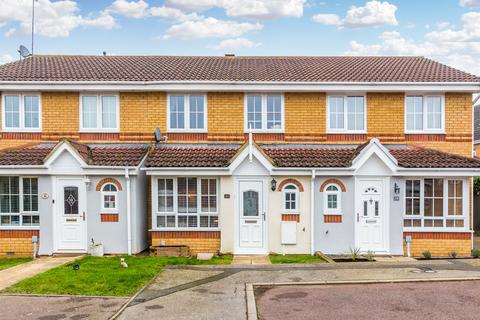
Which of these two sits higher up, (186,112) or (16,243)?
(186,112)

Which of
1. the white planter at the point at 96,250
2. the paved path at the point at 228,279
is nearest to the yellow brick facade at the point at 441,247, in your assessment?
the paved path at the point at 228,279

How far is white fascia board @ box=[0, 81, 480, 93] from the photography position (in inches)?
624

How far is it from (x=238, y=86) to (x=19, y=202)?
8112 millimetres

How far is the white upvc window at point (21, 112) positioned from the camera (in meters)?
16.4

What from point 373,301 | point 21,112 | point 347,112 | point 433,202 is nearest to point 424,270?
point 373,301

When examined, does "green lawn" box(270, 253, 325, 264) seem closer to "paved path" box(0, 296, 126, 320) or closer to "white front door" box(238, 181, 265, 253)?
"white front door" box(238, 181, 265, 253)

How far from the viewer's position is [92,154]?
608 inches

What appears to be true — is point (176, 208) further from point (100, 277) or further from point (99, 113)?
point (99, 113)

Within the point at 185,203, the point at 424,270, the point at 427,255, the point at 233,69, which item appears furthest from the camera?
the point at 233,69

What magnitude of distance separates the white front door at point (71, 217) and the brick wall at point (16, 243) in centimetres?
85

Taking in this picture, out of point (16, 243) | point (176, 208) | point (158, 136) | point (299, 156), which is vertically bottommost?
point (16, 243)

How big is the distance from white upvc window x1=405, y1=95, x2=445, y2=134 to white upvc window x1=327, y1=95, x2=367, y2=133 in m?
1.59

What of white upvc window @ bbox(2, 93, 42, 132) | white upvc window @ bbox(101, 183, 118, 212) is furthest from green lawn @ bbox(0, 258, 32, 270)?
white upvc window @ bbox(2, 93, 42, 132)

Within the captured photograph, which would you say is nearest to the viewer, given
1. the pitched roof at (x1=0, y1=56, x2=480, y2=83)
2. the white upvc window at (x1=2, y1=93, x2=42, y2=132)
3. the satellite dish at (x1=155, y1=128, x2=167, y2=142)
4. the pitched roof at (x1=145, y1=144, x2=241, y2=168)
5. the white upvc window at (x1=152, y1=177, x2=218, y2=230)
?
the pitched roof at (x1=145, y1=144, x2=241, y2=168)
